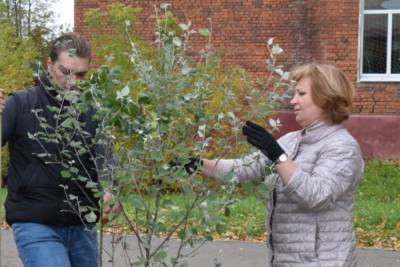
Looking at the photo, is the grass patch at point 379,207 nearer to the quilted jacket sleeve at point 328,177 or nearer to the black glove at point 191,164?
the quilted jacket sleeve at point 328,177

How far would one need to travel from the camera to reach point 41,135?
12.0 ft

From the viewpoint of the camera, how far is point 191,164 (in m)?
3.33

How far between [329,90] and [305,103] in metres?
0.12

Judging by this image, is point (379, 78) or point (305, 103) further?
point (379, 78)

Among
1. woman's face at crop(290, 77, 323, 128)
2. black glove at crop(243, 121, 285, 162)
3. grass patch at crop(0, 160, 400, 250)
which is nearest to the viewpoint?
black glove at crop(243, 121, 285, 162)

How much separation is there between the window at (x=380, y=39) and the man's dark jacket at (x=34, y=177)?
12607 mm

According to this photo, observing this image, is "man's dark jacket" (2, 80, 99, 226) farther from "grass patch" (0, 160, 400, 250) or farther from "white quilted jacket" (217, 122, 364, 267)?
"grass patch" (0, 160, 400, 250)

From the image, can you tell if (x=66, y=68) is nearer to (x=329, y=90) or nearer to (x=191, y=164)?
(x=191, y=164)

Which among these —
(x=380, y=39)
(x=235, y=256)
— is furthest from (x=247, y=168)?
(x=380, y=39)

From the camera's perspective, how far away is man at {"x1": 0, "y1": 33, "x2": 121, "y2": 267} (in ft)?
12.3

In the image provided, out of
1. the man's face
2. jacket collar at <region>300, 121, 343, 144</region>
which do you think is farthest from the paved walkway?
jacket collar at <region>300, 121, 343, 144</region>

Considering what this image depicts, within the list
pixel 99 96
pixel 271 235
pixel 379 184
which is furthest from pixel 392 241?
pixel 99 96

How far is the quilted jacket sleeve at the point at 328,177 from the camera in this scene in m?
3.26

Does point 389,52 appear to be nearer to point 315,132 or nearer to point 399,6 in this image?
point 399,6
